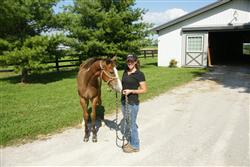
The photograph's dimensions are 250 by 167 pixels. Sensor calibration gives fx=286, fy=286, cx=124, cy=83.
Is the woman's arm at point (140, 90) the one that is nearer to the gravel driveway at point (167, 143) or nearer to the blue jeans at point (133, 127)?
the blue jeans at point (133, 127)

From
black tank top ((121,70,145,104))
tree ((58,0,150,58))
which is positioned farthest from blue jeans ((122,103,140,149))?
tree ((58,0,150,58))

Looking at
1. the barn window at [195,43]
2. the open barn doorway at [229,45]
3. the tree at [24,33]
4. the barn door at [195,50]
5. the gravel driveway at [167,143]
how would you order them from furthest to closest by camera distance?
1. the open barn doorway at [229,45]
2. the barn window at [195,43]
3. the barn door at [195,50]
4. the tree at [24,33]
5. the gravel driveway at [167,143]

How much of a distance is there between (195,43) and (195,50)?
538mm

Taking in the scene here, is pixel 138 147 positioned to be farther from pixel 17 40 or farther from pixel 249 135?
pixel 17 40

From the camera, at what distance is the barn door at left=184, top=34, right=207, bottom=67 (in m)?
21.2

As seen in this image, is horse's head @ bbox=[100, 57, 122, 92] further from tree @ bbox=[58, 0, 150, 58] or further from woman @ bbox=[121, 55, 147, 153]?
tree @ bbox=[58, 0, 150, 58]

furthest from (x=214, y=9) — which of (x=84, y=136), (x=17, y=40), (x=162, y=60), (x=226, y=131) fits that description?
(x=84, y=136)

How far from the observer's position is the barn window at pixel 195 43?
21342 millimetres

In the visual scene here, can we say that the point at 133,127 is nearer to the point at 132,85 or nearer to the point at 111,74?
the point at 132,85

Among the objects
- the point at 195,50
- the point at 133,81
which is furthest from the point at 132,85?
the point at 195,50

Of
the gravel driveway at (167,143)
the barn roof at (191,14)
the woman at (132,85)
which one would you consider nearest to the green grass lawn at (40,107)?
the gravel driveway at (167,143)

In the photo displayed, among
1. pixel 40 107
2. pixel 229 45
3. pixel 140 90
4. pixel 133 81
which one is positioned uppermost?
pixel 229 45

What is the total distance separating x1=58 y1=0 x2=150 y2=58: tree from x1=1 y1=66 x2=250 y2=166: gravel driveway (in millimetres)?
11590

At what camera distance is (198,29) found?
2116 cm
